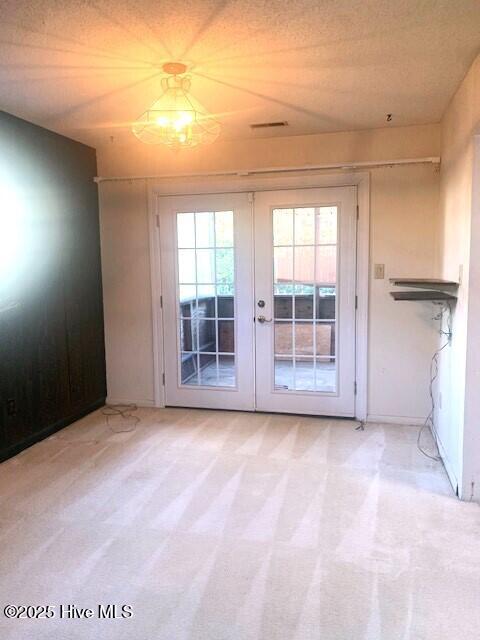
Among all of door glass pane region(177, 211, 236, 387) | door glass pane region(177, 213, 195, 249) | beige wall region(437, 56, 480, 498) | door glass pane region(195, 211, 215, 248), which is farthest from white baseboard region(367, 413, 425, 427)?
door glass pane region(177, 213, 195, 249)

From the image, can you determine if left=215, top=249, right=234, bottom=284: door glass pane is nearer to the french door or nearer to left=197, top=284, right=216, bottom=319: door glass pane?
the french door

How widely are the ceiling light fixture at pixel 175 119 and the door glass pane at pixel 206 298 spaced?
1.47 metres

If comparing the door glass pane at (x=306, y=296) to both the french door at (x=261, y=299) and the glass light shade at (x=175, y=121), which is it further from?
the glass light shade at (x=175, y=121)

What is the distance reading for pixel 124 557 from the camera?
87.5 inches

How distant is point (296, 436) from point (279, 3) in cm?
289

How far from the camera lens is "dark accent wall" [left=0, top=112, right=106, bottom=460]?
336 cm

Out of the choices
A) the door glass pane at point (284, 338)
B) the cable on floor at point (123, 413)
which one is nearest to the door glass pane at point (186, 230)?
the door glass pane at point (284, 338)

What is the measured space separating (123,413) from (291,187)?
2.54 m

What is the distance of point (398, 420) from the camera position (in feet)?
13.1

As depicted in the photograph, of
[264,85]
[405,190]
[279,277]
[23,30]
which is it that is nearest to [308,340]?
[279,277]

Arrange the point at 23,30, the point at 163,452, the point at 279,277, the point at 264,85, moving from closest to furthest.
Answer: the point at 23,30, the point at 264,85, the point at 163,452, the point at 279,277

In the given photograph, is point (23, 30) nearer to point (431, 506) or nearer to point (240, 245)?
point (240, 245)

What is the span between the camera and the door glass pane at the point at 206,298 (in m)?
4.23

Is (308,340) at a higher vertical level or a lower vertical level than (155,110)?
lower
